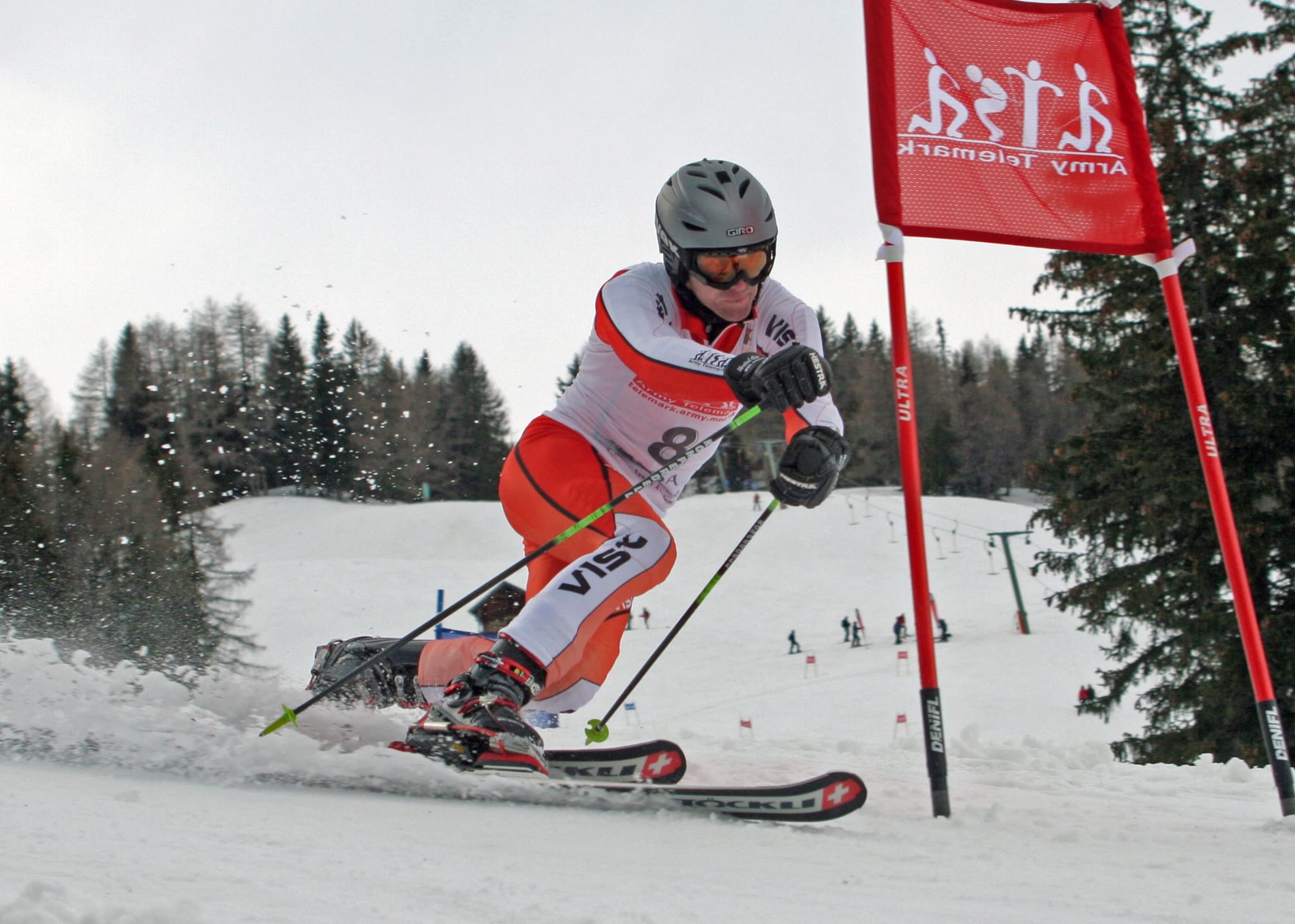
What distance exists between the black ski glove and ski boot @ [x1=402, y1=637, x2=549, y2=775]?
114cm

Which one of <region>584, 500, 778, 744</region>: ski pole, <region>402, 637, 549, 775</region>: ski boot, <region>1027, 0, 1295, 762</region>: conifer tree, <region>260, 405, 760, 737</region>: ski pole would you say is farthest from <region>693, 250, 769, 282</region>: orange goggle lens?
<region>1027, 0, 1295, 762</region>: conifer tree

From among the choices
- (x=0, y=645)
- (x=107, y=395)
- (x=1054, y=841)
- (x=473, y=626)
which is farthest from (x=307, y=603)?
(x=107, y=395)

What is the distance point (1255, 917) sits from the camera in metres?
1.97

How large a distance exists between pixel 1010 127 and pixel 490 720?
312 cm

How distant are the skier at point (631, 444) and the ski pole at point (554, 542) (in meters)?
0.07

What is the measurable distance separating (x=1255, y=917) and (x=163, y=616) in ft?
50.8

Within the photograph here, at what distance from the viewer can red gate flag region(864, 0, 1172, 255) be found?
3.99 meters

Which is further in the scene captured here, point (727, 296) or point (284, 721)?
point (727, 296)

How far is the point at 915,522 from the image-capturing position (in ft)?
11.9

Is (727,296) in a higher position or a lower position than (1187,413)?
lower

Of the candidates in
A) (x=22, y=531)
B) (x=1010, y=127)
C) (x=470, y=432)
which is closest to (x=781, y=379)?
(x=1010, y=127)

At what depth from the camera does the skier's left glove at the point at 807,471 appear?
3375 millimetres

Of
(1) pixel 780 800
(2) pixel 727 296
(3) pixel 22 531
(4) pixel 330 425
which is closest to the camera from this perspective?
(1) pixel 780 800

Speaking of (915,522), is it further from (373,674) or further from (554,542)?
(373,674)
